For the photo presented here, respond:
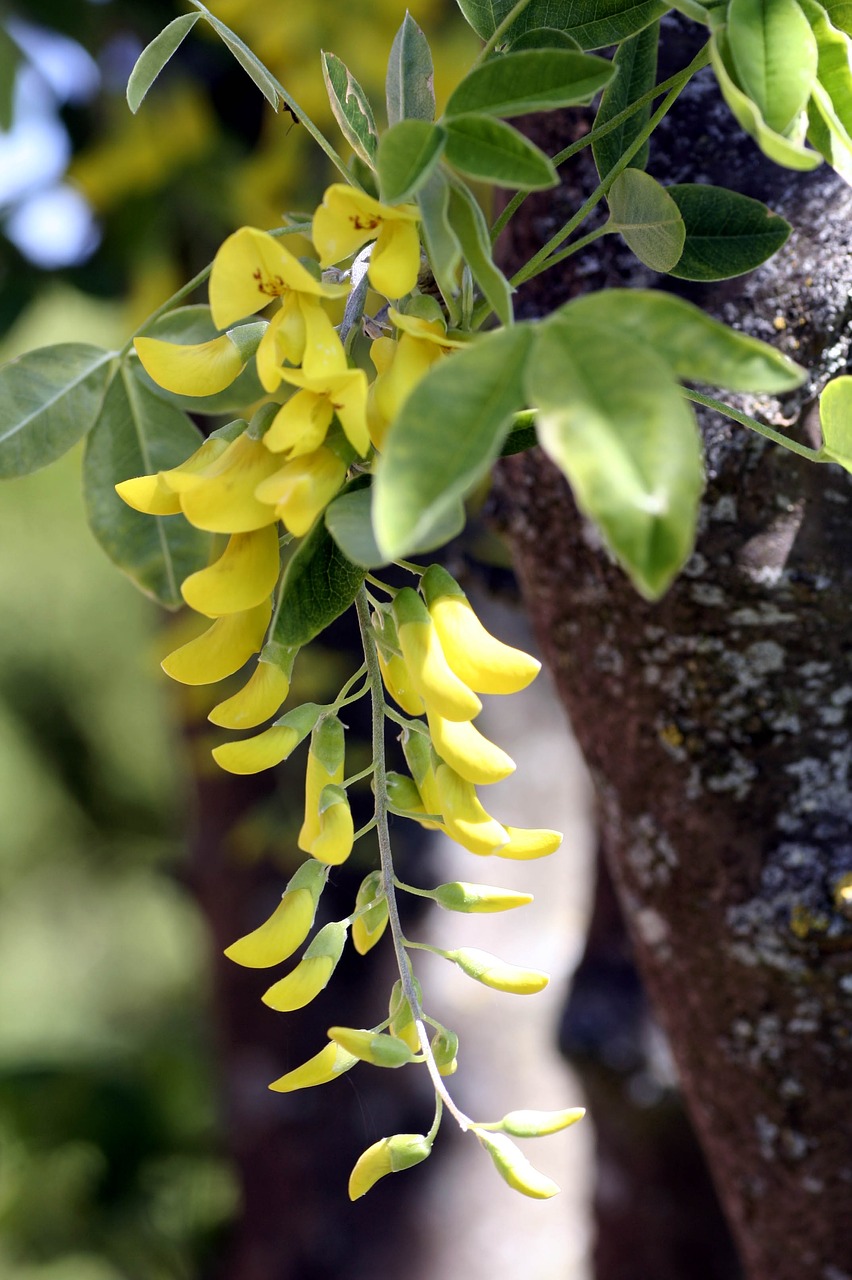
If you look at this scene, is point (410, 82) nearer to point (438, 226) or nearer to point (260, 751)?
point (438, 226)

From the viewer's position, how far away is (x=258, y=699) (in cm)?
33

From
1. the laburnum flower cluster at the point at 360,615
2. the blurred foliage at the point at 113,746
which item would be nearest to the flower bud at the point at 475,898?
the laburnum flower cluster at the point at 360,615

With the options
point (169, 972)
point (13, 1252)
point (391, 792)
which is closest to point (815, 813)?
point (391, 792)

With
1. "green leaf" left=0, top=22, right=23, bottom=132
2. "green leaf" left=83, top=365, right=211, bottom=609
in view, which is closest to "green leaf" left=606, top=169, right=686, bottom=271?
"green leaf" left=83, top=365, right=211, bottom=609

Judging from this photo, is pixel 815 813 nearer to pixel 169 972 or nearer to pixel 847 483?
pixel 847 483

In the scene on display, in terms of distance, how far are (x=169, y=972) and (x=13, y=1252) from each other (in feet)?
8.09

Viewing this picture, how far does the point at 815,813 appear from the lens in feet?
1.79

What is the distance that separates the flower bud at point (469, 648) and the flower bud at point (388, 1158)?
0.14 m

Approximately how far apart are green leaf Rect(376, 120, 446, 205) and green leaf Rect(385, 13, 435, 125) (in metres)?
0.09

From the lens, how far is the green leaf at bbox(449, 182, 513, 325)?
0.89 feet

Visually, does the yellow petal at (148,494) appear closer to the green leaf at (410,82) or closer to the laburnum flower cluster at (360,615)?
the laburnum flower cluster at (360,615)

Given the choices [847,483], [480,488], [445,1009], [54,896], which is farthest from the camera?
[54,896]

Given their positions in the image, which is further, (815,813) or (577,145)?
(815,813)

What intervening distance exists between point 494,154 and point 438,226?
0.07 ft
